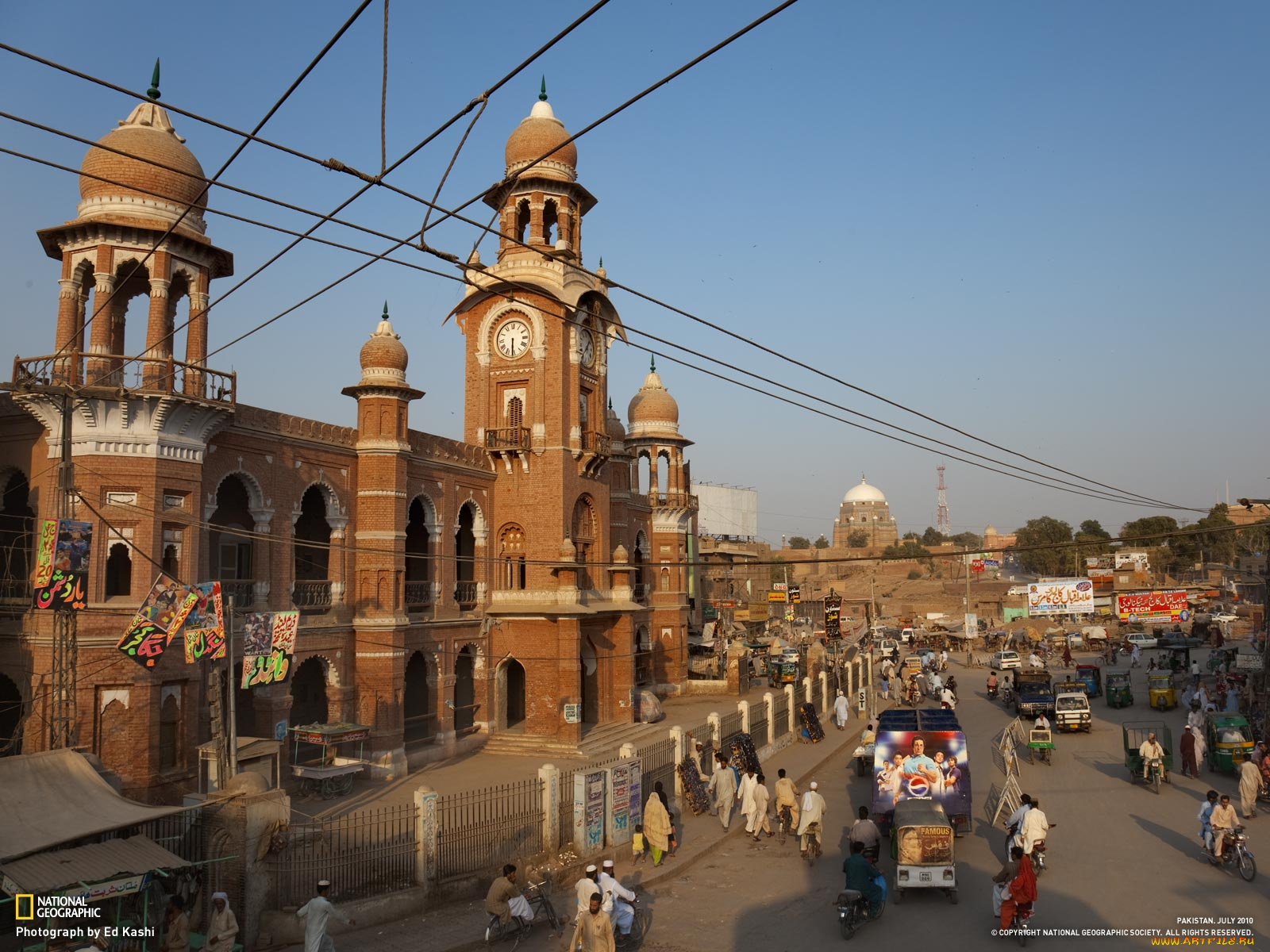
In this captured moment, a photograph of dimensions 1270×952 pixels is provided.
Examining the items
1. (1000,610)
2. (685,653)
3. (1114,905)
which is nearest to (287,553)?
(1114,905)

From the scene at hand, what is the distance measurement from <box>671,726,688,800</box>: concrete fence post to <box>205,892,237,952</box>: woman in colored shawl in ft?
35.3

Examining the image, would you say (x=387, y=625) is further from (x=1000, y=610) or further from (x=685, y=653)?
(x=1000, y=610)

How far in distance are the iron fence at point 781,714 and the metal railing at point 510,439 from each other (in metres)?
11.1

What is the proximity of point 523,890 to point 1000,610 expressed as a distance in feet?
262

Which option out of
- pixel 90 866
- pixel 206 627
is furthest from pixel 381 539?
pixel 90 866

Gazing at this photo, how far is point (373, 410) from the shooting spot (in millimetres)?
25406

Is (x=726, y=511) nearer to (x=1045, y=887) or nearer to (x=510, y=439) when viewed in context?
(x=510, y=439)

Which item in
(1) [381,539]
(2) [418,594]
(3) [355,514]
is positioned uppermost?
(3) [355,514]

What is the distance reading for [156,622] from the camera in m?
16.5

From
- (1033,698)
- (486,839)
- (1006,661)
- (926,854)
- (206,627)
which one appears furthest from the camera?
(1006,661)

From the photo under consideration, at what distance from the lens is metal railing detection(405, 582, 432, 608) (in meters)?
27.0

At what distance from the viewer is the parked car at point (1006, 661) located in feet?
151

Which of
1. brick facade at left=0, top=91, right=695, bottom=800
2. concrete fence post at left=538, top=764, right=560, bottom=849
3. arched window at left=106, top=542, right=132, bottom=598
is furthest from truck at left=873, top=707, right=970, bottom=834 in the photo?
arched window at left=106, top=542, right=132, bottom=598

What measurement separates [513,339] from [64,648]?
56.9ft
